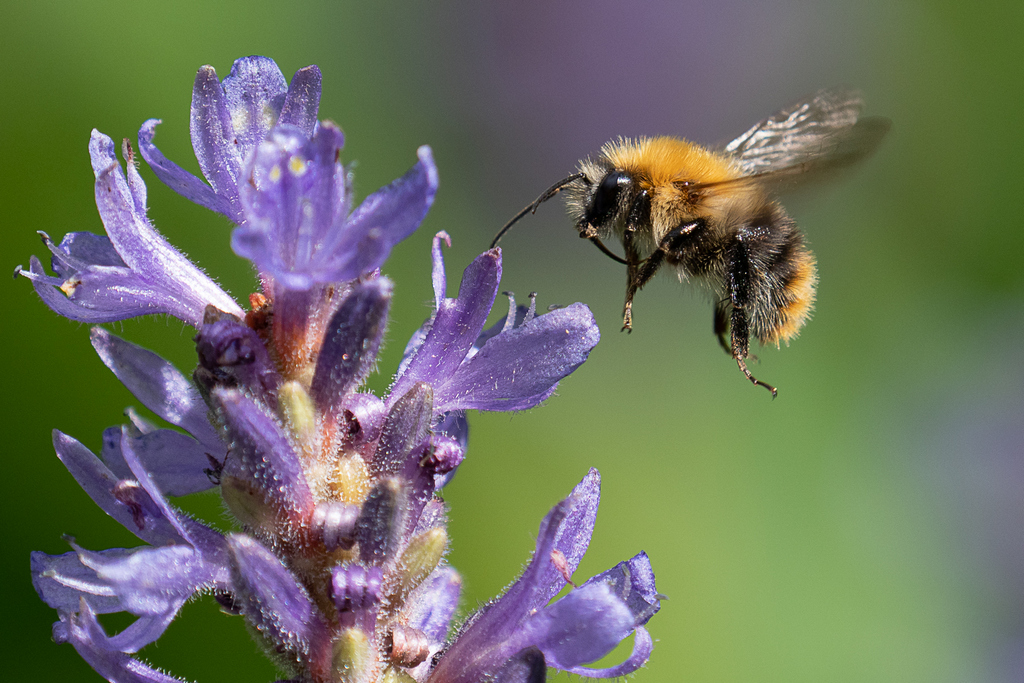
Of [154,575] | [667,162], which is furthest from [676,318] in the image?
[154,575]

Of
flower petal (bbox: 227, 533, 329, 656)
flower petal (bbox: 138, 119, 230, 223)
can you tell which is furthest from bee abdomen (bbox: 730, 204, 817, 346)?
flower petal (bbox: 227, 533, 329, 656)

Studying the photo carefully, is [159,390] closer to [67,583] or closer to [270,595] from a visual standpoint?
[67,583]

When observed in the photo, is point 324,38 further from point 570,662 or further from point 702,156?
point 570,662

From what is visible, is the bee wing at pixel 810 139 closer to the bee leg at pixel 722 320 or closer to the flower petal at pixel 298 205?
the bee leg at pixel 722 320

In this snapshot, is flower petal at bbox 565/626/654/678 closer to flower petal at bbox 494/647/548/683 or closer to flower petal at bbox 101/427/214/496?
flower petal at bbox 494/647/548/683

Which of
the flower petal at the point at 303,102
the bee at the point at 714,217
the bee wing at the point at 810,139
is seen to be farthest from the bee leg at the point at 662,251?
the flower petal at the point at 303,102

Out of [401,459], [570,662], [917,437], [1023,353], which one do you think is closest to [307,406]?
[401,459]
